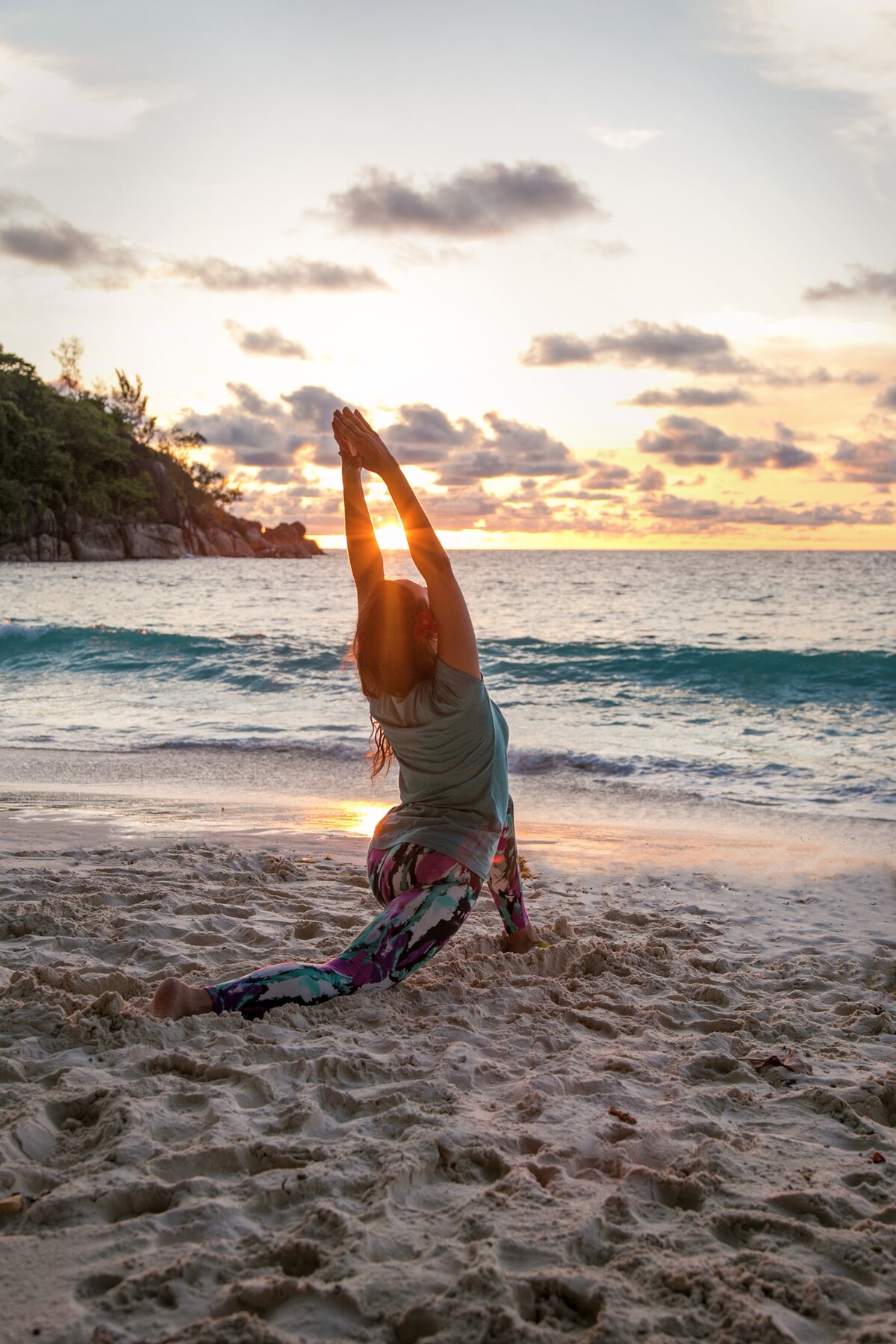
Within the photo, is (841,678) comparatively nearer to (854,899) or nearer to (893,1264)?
(854,899)

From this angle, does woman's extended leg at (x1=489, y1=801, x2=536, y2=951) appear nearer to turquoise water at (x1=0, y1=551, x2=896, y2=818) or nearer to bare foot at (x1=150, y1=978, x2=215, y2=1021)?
bare foot at (x1=150, y1=978, x2=215, y2=1021)

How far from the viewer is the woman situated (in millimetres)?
2865

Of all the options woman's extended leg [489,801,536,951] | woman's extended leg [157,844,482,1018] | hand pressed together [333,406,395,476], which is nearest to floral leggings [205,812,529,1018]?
woman's extended leg [157,844,482,1018]

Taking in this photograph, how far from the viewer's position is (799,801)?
779 centimetres

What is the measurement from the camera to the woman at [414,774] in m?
2.87

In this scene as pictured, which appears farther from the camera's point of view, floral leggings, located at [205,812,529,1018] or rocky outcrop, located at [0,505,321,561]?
rocky outcrop, located at [0,505,321,561]

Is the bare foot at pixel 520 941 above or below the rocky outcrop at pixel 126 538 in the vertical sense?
below

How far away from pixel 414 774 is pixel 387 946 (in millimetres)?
581

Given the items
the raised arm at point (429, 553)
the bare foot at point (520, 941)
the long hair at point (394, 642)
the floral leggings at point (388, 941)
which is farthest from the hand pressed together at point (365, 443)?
the bare foot at point (520, 941)

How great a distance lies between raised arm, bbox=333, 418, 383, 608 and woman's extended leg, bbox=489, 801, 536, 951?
957mm

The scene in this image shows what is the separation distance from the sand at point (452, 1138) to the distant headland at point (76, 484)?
5991 cm

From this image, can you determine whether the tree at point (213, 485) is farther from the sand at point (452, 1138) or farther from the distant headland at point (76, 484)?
the sand at point (452, 1138)

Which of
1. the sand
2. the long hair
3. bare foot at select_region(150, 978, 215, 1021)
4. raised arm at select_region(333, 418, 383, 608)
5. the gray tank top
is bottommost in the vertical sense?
the sand

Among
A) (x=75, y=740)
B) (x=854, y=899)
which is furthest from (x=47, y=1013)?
(x=75, y=740)
